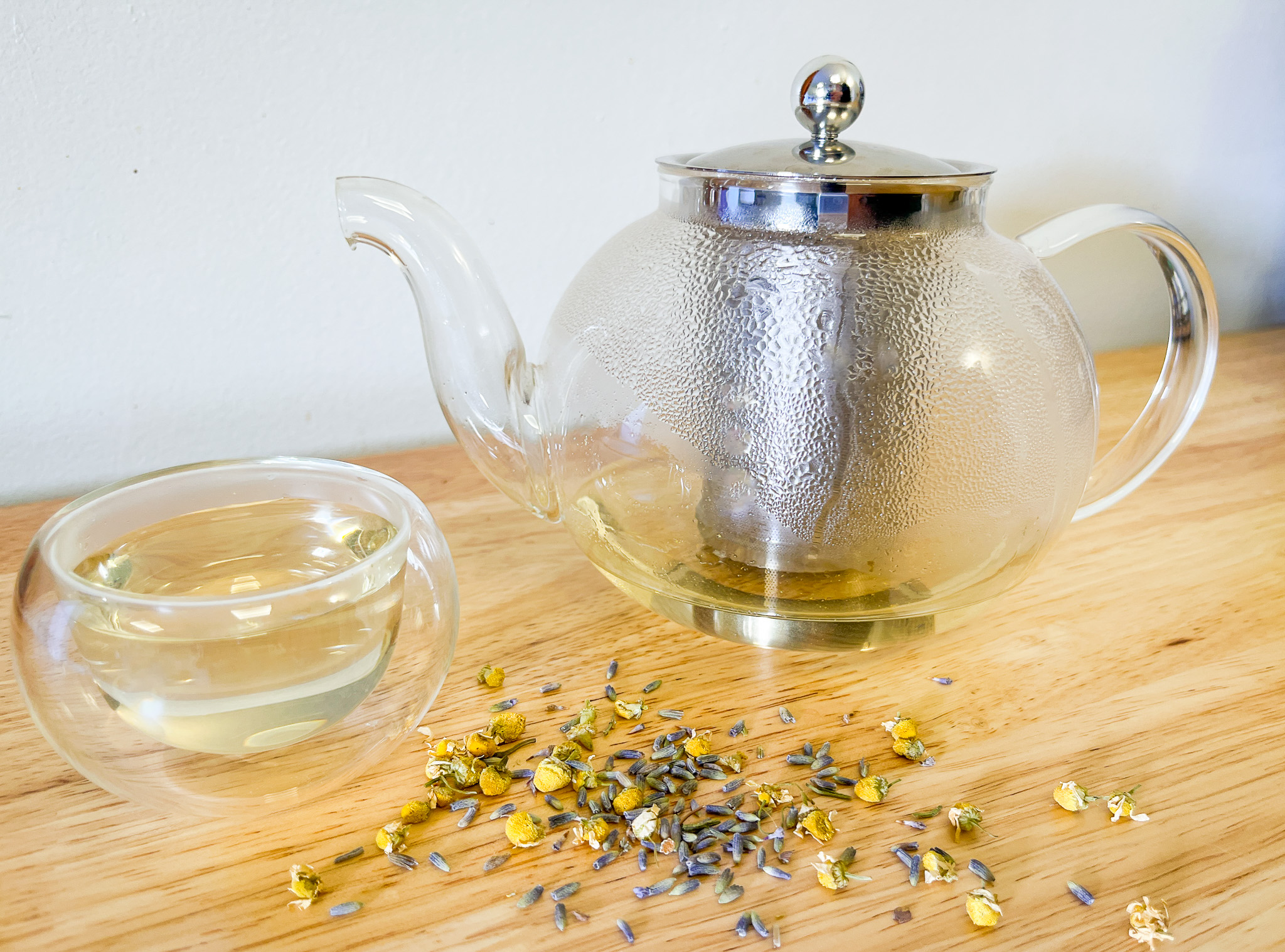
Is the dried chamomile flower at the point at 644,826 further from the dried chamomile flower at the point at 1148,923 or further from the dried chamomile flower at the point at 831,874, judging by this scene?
the dried chamomile flower at the point at 1148,923

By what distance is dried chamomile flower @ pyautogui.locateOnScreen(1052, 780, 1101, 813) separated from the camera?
36 cm

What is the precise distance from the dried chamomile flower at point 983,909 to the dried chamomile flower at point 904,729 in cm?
9

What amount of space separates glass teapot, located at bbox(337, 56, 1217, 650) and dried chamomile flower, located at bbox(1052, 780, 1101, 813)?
9cm

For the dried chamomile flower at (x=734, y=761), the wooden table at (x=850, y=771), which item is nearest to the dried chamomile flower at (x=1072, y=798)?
the wooden table at (x=850, y=771)

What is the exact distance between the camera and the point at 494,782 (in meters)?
0.37

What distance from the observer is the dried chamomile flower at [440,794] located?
37 cm

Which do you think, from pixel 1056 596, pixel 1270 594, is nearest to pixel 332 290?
pixel 1056 596

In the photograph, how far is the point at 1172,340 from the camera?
0.52m

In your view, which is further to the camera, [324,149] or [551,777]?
[324,149]

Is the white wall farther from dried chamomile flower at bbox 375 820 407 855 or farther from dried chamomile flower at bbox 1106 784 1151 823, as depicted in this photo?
dried chamomile flower at bbox 1106 784 1151 823

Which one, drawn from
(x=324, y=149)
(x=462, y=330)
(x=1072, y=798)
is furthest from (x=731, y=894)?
(x=324, y=149)

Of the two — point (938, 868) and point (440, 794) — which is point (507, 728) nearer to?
point (440, 794)

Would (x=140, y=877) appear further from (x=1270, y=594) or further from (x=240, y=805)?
(x=1270, y=594)

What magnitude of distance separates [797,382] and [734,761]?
0.16 metres
